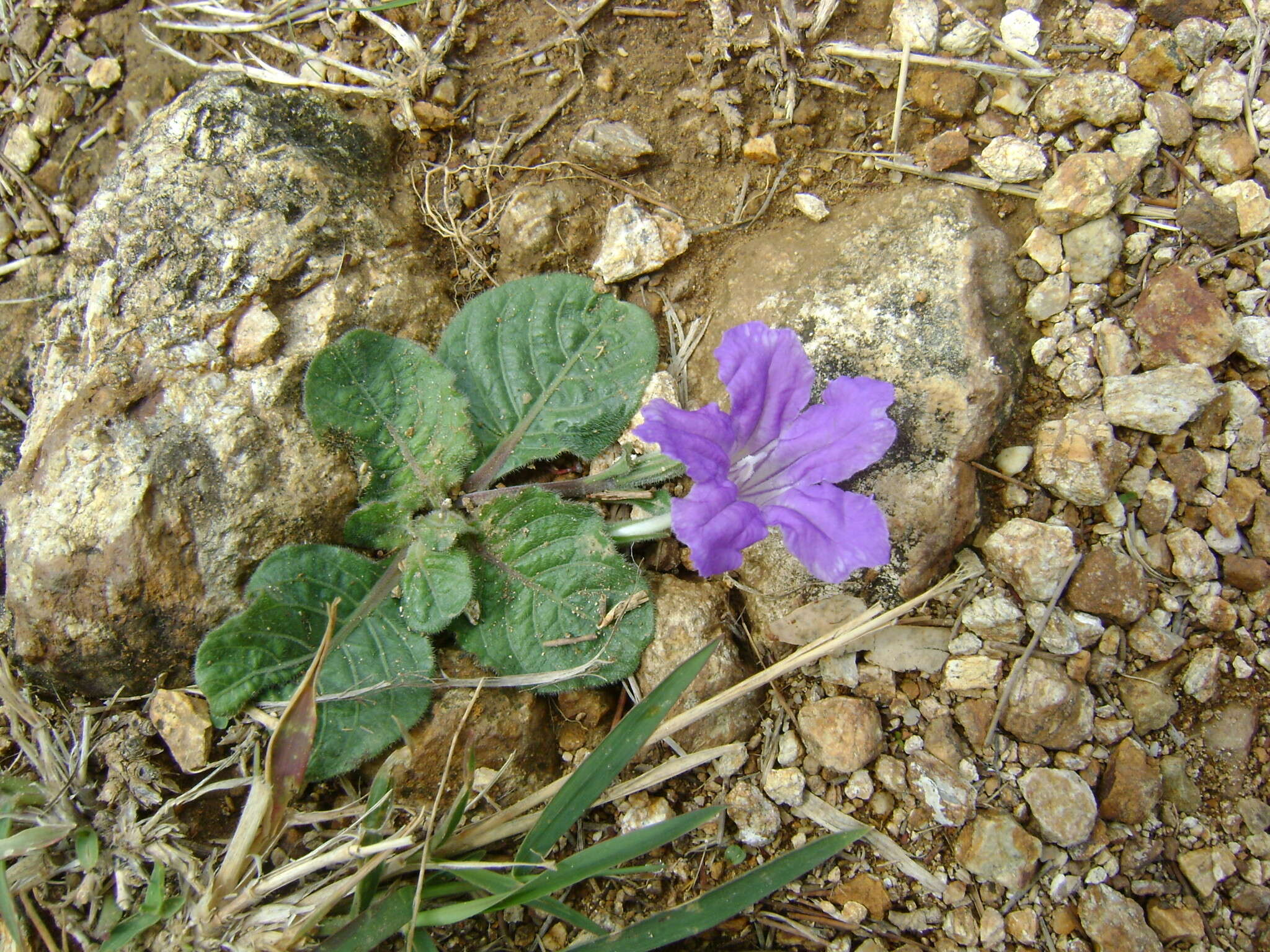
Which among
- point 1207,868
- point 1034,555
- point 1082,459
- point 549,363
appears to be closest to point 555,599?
point 549,363

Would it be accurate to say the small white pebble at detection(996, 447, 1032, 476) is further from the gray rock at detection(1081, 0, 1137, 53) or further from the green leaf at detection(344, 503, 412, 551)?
the green leaf at detection(344, 503, 412, 551)

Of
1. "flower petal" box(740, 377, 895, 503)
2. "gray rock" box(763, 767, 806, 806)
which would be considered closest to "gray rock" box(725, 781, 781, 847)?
"gray rock" box(763, 767, 806, 806)

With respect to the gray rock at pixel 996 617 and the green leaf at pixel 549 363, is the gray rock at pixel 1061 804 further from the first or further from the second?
the green leaf at pixel 549 363

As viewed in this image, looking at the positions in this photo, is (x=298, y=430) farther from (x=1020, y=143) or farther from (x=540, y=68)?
(x=1020, y=143)

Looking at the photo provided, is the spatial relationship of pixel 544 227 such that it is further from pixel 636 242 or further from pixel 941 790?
pixel 941 790

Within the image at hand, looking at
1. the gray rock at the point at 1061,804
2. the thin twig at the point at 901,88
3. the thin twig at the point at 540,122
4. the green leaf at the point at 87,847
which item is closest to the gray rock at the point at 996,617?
the gray rock at the point at 1061,804
